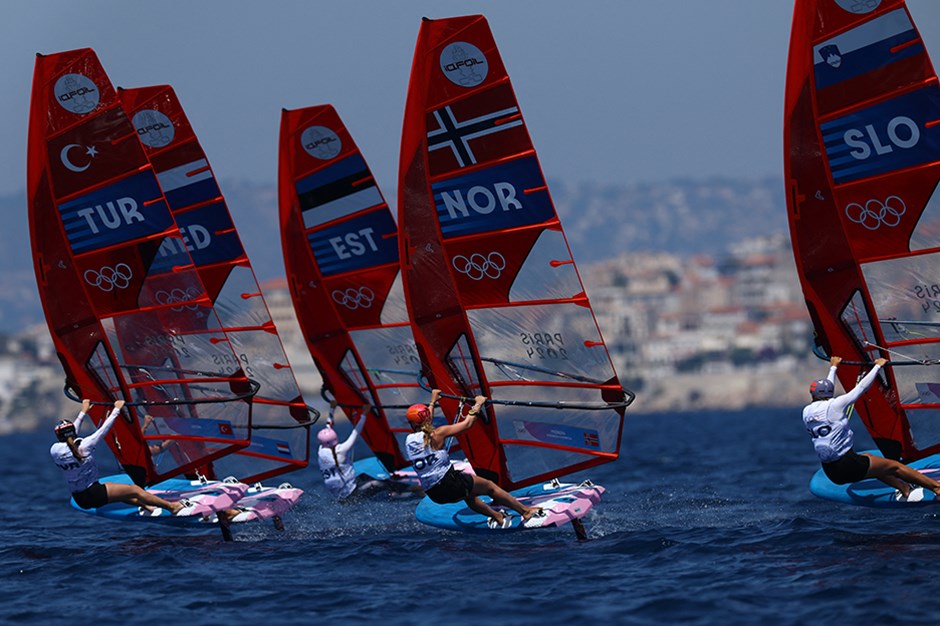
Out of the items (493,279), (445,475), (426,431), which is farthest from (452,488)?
(493,279)

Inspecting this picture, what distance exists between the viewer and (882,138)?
1456 cm

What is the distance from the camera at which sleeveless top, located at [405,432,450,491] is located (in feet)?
46.3

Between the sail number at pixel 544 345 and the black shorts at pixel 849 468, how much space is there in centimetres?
304

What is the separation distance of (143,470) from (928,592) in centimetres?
943

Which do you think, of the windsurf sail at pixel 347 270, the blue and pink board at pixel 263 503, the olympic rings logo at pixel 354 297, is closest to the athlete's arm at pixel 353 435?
the windsurf sail at pixel 347 270

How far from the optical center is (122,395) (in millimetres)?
16922

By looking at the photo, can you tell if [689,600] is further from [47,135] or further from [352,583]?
[47,135]

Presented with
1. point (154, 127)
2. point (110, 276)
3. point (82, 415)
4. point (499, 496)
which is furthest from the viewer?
point (154, 127)

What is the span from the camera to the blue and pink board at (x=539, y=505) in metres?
14.4

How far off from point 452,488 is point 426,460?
15.3 inches

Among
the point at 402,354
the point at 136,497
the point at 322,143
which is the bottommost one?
the point at 402,354

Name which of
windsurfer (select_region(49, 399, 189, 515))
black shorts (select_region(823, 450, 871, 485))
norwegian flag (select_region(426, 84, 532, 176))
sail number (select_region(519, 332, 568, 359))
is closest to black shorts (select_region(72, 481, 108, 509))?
windsurfer (select_region(49, 399, 189, 515))

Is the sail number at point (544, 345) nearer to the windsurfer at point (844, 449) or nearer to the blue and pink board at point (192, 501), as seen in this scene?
the windsurfer at point (844, 449)

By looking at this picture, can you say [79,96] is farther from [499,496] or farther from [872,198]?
[872,198]
